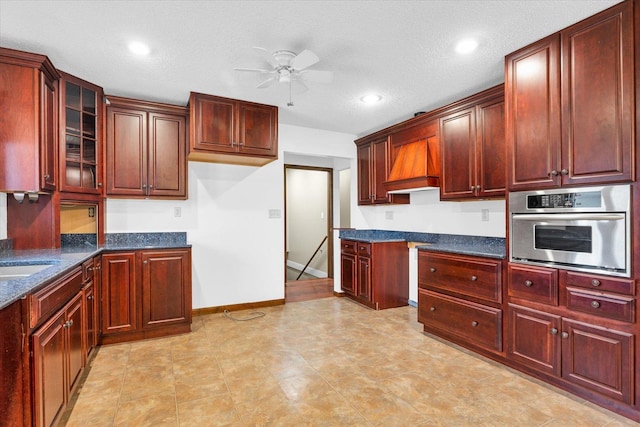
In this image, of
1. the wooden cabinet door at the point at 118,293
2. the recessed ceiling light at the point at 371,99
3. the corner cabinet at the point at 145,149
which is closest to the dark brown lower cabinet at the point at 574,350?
the recessed ceiling light at the point at 371,99

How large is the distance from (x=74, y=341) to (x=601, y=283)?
11.0 feet

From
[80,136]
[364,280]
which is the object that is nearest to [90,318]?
[80,136]

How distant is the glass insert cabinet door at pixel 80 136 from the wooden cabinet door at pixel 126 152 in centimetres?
11

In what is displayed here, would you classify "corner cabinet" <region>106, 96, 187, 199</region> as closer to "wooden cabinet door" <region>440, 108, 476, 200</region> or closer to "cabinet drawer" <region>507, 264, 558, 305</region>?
"wooden cabinet door" <region>440, 108, 476, 200</region>

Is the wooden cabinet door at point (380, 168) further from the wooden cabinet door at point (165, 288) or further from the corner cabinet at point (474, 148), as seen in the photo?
the wooden cabinet door at point (165, 288)

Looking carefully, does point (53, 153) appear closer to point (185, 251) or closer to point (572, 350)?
point (185, 251)

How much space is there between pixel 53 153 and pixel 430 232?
3.97 m

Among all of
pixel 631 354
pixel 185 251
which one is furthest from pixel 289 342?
pixel 631 354

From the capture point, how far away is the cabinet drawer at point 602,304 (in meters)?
1.93

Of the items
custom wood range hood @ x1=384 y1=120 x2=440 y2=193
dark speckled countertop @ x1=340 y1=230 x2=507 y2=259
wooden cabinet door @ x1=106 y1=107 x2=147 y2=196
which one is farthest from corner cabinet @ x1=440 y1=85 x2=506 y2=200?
wooden cabinet door @ x1=106 y1=107 x2=147 y2=196

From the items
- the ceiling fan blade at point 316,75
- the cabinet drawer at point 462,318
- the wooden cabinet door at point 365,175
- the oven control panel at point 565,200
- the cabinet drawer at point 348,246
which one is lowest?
the cabinet drawer at point 462,318

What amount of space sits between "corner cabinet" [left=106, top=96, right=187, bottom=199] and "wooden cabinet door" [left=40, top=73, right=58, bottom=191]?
1.79 ft

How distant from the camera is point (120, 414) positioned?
6.64 feet

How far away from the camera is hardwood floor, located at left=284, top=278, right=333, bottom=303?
490 cm
